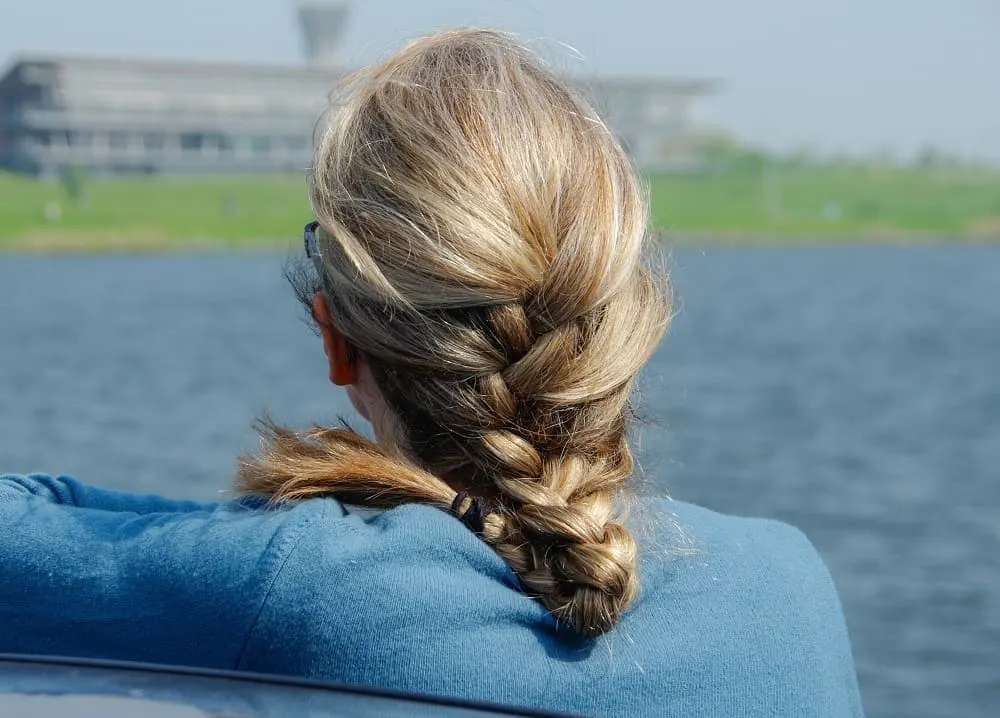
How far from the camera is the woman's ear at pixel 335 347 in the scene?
4.58 feet

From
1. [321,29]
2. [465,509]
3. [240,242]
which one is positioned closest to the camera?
[465,509]

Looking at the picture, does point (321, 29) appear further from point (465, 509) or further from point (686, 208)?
point (465, 509)

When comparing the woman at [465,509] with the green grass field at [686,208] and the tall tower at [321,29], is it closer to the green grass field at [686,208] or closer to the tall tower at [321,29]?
the green grass field at [686,208]

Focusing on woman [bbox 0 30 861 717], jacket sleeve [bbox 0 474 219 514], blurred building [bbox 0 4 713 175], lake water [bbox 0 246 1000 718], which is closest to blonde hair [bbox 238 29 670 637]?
woman [bbox 0 30 861 717]

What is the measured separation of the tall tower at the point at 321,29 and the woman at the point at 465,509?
4054 inches

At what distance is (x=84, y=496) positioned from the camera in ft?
4.52

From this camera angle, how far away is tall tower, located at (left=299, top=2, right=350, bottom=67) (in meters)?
103

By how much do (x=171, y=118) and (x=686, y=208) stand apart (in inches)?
1024

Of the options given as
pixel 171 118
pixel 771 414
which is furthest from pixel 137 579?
pixel 171 118

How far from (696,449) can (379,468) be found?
1331 cm

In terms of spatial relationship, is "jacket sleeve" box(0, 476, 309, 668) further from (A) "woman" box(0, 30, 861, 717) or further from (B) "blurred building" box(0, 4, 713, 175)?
(B) "blurred building" box(0, 4, 713, 175)

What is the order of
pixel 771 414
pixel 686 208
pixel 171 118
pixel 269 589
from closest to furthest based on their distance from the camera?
pixel 269 589 < pixel 771 414 < pixel 686 208 < pixel 171 118

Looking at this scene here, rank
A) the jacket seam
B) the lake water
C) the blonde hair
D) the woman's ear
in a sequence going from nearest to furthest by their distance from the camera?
the jacket seam → the blonde hair → the woman's ear → the lake water

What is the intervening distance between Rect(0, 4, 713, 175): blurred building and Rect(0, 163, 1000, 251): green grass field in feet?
8.71
